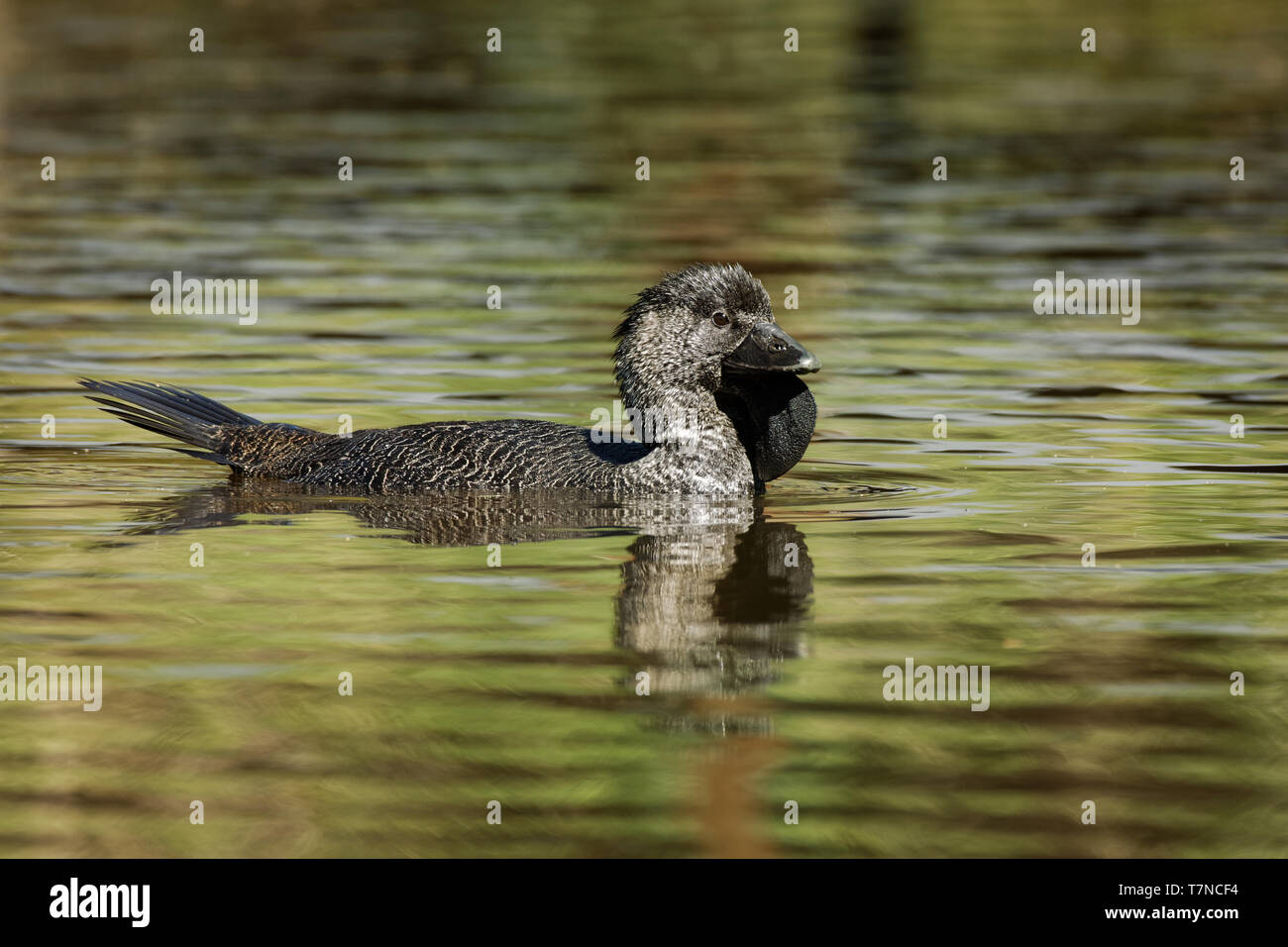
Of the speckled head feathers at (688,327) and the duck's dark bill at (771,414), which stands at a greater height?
the speckled head feathers at (688,327)

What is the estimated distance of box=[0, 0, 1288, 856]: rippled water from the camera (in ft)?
21.4

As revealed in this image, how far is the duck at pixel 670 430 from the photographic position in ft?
34.0

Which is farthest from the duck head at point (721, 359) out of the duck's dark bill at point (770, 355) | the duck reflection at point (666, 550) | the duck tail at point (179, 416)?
the duck tail at point (179, 416)

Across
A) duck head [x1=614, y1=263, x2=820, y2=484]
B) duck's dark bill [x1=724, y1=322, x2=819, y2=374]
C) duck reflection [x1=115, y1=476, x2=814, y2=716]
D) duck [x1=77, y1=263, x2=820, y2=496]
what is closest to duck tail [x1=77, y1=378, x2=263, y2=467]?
duck reflection [x1=115, y1=476, x2=814, y2=716]

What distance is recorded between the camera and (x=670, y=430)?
10594mm

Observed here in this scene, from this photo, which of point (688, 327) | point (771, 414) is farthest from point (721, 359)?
point (771, 414)

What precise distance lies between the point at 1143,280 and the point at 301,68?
66.5 ft

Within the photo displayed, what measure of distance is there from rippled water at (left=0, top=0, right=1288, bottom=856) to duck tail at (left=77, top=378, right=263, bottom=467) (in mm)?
293

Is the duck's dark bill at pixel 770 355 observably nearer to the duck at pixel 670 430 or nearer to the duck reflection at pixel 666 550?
the duck at pixel 670 430

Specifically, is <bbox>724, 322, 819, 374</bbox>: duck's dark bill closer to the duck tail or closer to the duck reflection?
the duck reflection

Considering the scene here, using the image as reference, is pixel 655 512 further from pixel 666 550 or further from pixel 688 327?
pixel 688 327

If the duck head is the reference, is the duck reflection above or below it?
below

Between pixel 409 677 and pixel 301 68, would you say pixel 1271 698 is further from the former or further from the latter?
pixel 301 68
